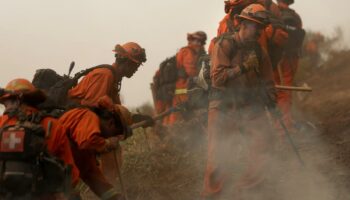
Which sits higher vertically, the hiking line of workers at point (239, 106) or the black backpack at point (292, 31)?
the black backpack at point (292, 31)

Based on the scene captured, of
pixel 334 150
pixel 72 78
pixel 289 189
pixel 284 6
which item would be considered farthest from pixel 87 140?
pixel 284 6

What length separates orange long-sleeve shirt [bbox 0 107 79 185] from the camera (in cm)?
447

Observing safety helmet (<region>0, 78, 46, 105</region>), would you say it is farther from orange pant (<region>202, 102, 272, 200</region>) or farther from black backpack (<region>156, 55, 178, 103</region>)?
black backpack (<region>156, 55, 178, 103</region>)

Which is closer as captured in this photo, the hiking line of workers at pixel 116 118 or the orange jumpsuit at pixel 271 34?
the hiking line of workers at pixel 116 118

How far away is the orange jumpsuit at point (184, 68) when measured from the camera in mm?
10352

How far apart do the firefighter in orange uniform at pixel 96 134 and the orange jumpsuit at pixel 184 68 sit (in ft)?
15.4

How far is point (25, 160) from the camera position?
14.2 feet

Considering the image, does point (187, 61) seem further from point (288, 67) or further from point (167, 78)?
point (288, 67)

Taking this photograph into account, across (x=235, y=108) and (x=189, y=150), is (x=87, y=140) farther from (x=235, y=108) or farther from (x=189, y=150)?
(x=189, y=150)

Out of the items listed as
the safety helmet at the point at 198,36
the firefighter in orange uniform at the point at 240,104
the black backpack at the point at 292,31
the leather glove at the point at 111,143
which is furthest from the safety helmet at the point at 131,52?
the safety helmet at the point at 198,36

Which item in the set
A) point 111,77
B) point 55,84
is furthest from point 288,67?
point 55,84

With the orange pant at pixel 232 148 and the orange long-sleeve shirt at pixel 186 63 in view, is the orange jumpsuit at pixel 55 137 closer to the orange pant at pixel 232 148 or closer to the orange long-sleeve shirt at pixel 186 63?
the orange pant at pixel 232 148

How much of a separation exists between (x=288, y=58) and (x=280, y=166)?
225 cm

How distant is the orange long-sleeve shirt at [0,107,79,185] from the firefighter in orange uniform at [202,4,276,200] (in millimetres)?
1941
